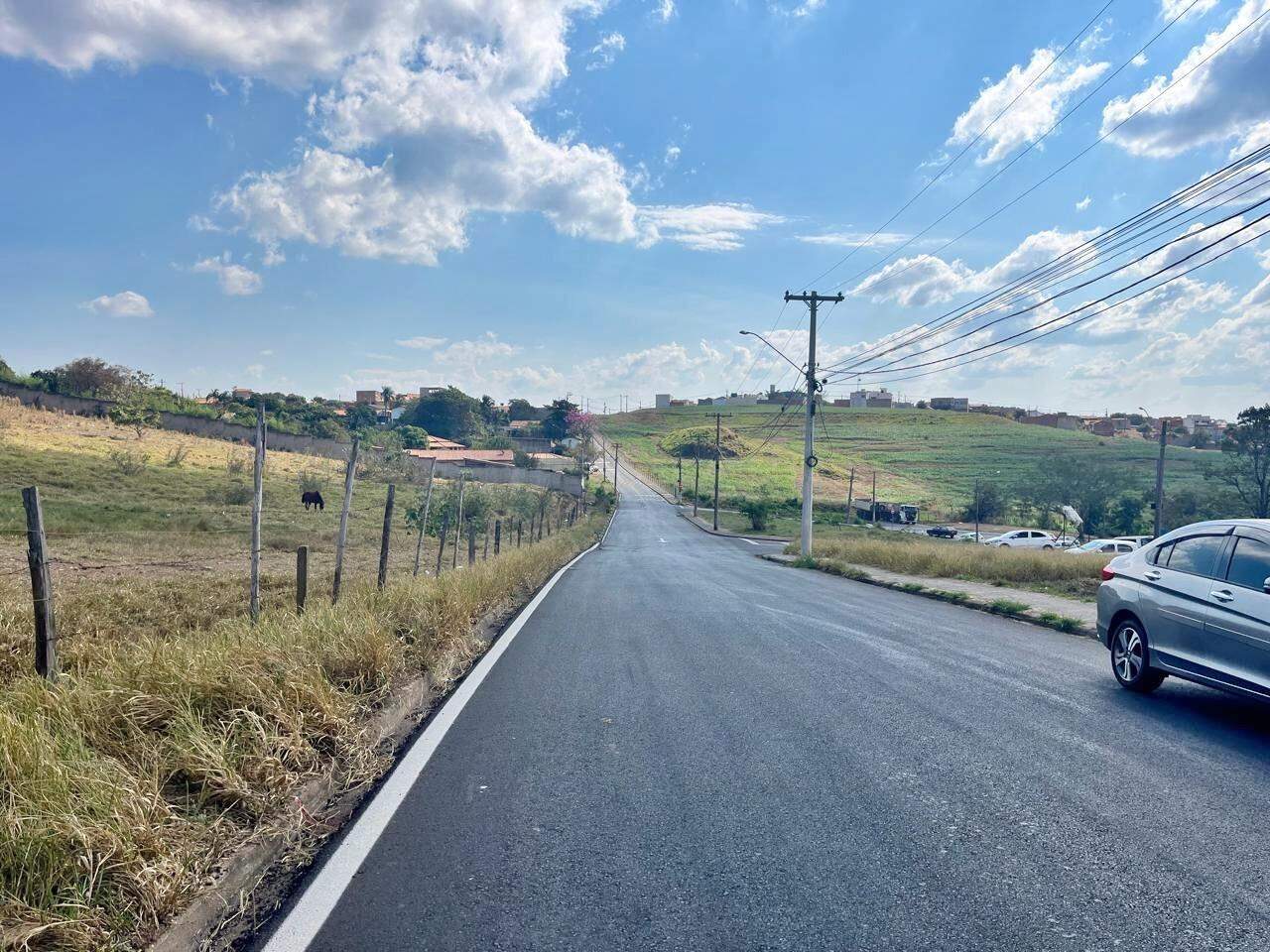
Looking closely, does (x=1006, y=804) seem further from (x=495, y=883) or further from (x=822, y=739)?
(x=495, y=883)

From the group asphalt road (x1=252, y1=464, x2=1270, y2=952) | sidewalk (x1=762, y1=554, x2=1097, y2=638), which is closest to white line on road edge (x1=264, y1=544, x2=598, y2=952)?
asphalt road (x1=252, y1=464, x2=1270, y2=952)

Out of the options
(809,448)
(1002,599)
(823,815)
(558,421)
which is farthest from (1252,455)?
(558,421)

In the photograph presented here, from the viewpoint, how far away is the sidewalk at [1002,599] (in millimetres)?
12680

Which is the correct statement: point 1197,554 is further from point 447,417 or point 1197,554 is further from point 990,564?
point 447,417

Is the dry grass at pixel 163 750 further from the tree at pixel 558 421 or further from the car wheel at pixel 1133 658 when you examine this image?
the tree at pixel 558 421

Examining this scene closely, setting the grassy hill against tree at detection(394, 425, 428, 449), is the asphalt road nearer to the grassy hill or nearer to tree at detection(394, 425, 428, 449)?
the grassy hill

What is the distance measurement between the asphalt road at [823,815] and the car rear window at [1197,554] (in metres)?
1.10

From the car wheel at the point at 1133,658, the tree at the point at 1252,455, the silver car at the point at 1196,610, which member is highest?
the tree at the point at 1252,455

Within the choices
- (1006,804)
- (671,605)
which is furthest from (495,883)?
(671,605)

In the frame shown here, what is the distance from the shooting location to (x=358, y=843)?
13.9 ft

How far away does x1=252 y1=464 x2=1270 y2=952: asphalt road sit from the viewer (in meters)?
3.47

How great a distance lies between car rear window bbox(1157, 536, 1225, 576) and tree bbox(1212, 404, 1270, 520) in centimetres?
3720

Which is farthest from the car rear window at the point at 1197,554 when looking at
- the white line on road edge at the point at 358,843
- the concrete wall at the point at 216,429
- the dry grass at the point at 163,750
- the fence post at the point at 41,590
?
the concrete wall at the point at 216,429

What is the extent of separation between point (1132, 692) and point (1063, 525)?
57890 mm
